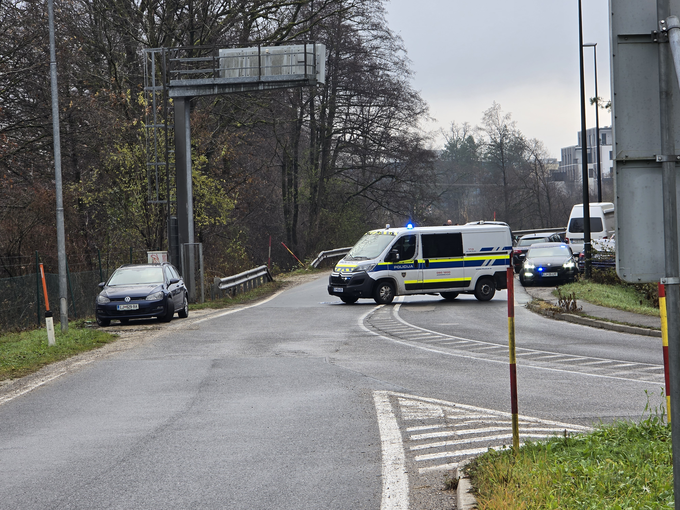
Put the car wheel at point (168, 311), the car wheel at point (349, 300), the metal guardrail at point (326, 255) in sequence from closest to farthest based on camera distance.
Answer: the car wheel at point (168, 311)
the car wheel at point (349, 300)
the metal guardrail at point (326, 255)

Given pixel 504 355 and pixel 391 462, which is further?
pixel 504 355

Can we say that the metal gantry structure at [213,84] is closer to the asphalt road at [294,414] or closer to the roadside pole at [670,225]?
the asphalt road at [294,414]

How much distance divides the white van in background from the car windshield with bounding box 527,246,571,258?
21.5 ft

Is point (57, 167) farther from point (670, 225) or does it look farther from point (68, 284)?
point (670, 225)

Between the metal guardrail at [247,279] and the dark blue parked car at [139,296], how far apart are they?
656 cm

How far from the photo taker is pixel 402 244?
25.4m

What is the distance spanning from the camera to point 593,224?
130ft

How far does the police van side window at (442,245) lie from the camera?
25594 mm

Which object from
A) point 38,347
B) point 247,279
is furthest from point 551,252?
point 38,347

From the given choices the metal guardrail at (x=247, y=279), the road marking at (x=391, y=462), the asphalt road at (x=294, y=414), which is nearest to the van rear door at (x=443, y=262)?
the metal guardrail at (x=247, y=279)

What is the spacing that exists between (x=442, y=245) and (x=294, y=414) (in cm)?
1733

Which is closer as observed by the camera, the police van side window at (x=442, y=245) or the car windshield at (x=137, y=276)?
the car windshield at (x=137, y=276)

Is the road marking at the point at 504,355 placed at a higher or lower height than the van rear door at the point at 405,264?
lower

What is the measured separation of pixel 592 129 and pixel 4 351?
173 meters
